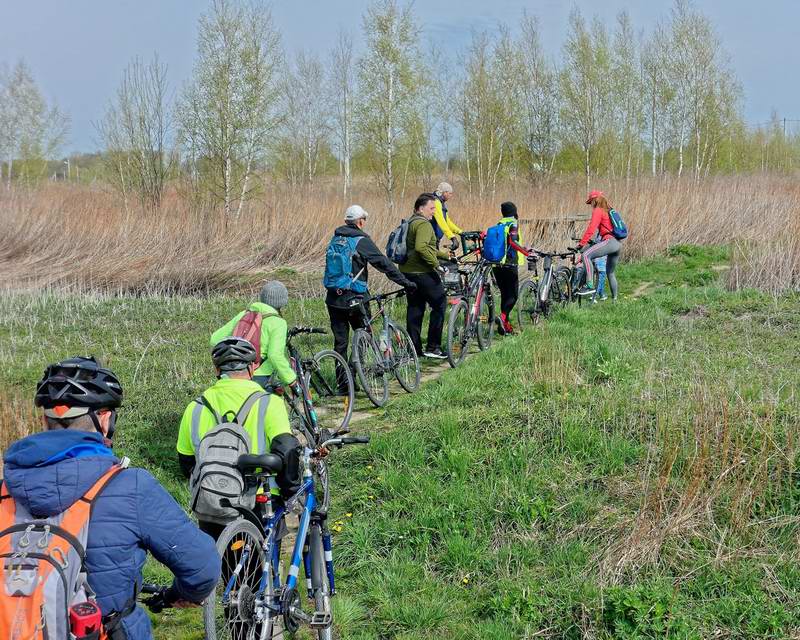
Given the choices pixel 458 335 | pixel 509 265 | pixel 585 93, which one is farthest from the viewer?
pixel 585 93

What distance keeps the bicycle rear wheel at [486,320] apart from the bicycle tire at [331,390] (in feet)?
8.17

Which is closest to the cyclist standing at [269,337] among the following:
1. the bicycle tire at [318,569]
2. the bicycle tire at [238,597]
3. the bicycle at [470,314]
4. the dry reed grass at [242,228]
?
the bicycle tire at [318,569]

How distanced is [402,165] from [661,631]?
29.5 meters

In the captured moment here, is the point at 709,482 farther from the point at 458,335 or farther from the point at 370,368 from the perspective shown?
the point at 458,335

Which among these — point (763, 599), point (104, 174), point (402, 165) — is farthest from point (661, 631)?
point (402, 165)

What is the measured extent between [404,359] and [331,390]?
47.5 inches

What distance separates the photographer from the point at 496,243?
395 inches

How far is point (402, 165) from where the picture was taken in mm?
32312

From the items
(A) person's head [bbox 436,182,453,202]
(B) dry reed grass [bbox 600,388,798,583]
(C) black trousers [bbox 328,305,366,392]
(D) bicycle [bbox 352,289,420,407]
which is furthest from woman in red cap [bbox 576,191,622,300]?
(B) dry reed grass [bbox 600,388,798,583]

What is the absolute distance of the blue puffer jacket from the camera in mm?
2045

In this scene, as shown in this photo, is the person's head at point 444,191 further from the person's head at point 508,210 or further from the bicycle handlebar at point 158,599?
the bicycle handlebar at point 158,599

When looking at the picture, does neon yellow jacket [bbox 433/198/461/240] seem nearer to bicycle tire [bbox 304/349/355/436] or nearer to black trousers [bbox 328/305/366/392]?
black trousers [bbox 328/305/366/392]

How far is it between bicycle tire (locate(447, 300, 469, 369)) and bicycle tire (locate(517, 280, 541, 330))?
185cm

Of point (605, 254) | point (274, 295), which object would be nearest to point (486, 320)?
point (605, 254)
